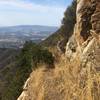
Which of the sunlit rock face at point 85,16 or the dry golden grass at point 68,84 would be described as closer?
the dry golden grass at point 68,84

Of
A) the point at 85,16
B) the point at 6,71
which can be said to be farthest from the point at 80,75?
→ the point at 6,71

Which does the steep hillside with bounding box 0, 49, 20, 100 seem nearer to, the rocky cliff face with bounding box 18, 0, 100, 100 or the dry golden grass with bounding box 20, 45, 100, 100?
the rocky cliff face with bounding box 18, 0, 100, 100

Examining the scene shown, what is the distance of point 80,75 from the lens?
709cm

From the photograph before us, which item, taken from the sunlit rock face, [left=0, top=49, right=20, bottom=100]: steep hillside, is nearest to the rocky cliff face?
the sunlit rock face

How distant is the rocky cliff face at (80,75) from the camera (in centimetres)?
595

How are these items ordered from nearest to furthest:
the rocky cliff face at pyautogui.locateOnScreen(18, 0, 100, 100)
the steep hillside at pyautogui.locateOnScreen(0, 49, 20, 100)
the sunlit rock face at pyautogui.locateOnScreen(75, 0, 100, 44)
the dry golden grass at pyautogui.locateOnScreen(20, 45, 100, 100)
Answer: the dry golden grass at pyautogui.locateOnScreen(20, 45, 100, 100), the rocky cliff face at pyautogui.locateOnScreen(18, 0, 100, 100), the sunlit rock face at pyautogui.locateOnScreen(75, 0, 100, 44), the steep hillside at pyautogui.locateOnScreen(0, 49, 20, 100)

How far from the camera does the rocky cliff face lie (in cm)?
595

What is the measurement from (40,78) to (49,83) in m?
0.24

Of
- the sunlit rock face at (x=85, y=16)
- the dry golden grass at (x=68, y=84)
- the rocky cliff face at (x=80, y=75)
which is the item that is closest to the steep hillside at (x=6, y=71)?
the sunlit rock face at (x=85, y=16)

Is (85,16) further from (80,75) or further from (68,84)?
(68,84)

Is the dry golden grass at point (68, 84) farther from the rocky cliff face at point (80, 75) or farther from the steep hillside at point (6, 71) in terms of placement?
the steep hillside at point (6, 71)

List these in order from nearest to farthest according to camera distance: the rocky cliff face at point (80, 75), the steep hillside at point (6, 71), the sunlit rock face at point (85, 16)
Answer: the rocky cliff face at point (80, 75)
the sunlit rock face at point (85, 16)
the steep hillside at point (6, 71)

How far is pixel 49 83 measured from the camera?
335 inches

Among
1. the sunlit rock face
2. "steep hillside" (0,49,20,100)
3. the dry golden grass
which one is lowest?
"steep hillside" (0,49,20,100)
